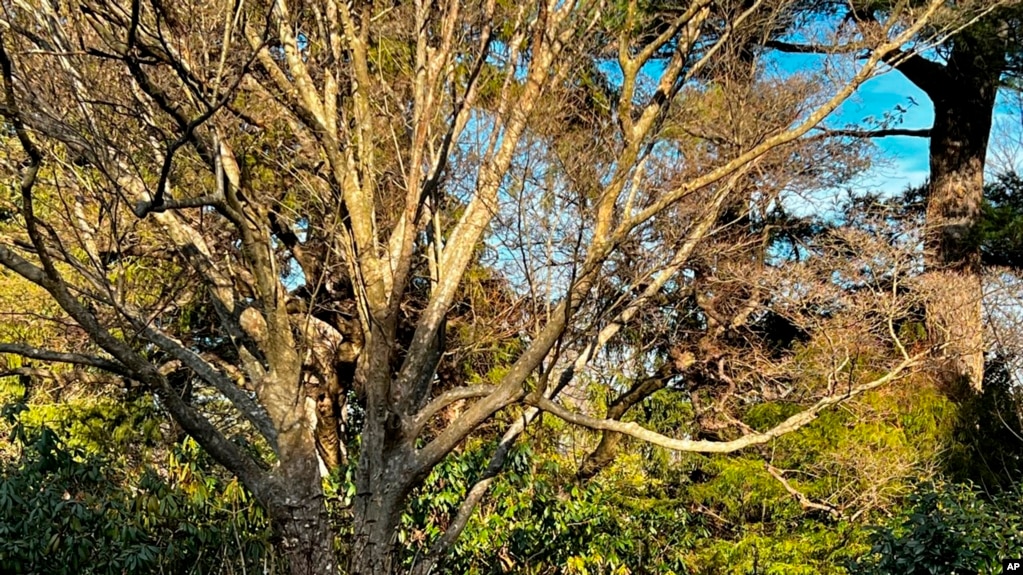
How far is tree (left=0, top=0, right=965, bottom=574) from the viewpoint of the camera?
3.64 m

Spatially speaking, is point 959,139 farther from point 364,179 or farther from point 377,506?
point 377,506

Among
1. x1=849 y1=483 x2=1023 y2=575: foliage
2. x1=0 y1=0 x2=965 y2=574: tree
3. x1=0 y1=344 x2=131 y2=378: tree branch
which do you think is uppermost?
x1=0 y1=0 x2=965 y2=574: tree

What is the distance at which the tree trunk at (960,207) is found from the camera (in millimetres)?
6648

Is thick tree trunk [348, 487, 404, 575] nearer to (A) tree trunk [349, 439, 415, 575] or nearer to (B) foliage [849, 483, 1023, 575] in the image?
(A) tree trunk [349, 439, 415, 575]

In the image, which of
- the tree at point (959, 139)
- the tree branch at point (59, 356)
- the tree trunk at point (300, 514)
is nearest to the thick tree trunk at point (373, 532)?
the tree trunk at point (300, 514)

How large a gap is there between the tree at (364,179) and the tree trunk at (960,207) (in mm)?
868

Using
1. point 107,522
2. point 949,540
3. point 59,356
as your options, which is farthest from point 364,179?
point 949,540

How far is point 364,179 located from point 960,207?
6798mm

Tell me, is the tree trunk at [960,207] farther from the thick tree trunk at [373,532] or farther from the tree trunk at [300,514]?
the tree trunk at [300,514]

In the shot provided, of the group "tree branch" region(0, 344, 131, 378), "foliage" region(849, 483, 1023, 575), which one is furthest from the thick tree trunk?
"foliage" region(849, 483, 1023, 575)

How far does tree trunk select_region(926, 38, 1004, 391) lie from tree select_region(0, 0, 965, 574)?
2.85 feet

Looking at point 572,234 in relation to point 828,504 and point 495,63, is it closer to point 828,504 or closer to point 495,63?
point 495,63

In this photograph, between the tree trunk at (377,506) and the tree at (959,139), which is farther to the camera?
the tree at (959,139)

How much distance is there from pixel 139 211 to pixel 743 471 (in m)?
5.81
